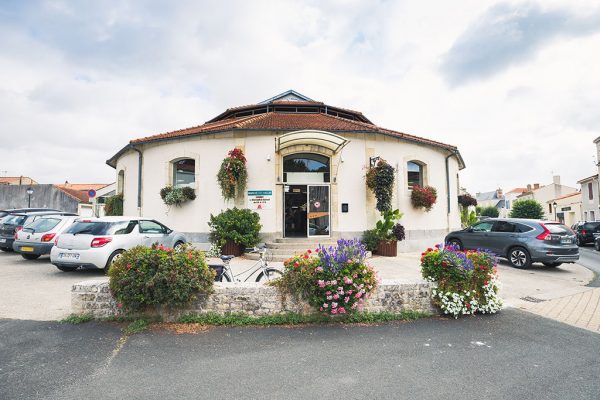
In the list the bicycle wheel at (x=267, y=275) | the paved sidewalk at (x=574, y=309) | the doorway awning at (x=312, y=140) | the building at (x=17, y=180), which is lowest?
the paved sidewalk at (x=574, y=309)

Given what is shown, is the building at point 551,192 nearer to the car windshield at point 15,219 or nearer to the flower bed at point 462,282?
the flower bed at point 462,282

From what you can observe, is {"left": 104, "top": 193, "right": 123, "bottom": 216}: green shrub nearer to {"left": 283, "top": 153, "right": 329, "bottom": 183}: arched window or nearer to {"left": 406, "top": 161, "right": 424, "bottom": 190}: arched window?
{"left": 283, "top": 153, "right": 329, "bottom": 183}: arched window

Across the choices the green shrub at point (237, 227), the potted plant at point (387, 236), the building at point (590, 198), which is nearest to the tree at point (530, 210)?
the building at point (590, 198)

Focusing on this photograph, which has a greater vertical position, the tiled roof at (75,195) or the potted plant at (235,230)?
the tiled roof at (75,195)

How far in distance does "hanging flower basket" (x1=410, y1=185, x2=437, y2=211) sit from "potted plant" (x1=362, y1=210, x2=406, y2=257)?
1.65 meters

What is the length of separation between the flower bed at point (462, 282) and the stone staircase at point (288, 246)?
572 centimetres

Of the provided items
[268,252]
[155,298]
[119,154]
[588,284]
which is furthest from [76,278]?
[588,284]

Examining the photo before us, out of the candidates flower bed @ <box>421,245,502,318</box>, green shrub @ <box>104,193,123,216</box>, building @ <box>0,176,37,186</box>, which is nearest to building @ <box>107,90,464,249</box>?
green shrub @ <box>104,193,123,216</box>

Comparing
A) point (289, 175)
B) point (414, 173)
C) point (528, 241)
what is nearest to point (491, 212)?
point (414, 173)

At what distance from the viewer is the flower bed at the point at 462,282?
4742 mm

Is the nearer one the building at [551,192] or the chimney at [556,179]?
the building at [551,192]

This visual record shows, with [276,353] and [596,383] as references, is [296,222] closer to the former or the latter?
[276,353]

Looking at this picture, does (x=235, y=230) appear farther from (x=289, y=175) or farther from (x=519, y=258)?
(x=519, y=258)

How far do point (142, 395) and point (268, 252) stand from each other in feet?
25.2
